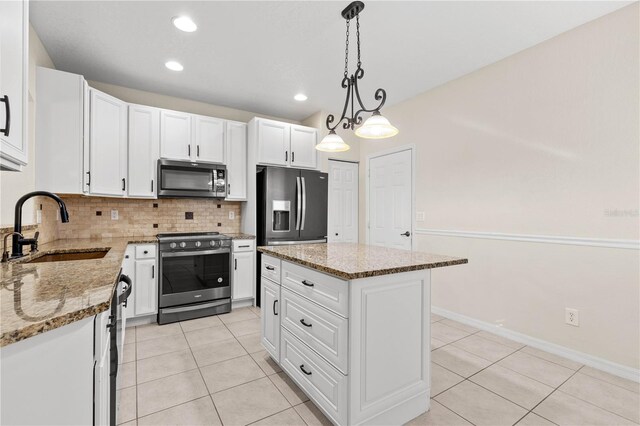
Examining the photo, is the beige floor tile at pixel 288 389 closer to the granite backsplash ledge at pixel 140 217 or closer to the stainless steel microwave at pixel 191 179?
the stainless steel microwave at pixel 191 179

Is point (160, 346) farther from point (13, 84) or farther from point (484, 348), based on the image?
point (484, 348)

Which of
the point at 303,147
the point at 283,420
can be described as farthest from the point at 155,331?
the point at 303,147

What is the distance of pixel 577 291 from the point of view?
8.26ft

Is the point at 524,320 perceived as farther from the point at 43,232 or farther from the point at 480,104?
the point at 43,232

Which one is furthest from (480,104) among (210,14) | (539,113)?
(210,14)

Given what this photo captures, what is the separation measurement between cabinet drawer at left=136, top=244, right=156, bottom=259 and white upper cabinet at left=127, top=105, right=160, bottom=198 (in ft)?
2.01

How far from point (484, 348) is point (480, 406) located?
3.18ft

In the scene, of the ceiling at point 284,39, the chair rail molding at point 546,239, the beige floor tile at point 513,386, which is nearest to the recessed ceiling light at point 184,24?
the ceiling at point 284,39

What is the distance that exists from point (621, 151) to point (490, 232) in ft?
3.91

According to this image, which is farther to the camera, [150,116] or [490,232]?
[150,116]

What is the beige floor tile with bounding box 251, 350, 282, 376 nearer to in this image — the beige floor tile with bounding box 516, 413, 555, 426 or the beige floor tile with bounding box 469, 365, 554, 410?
the beige floor tile with bounding box 469, 365, 554, 410

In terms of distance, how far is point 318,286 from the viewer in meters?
1.79

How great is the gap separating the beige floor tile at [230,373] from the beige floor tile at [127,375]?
474mm

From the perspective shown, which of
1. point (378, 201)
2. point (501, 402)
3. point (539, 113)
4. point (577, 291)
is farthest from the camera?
point (378, 201)
